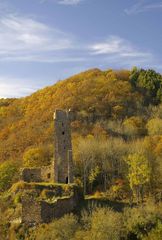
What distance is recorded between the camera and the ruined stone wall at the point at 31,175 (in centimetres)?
4975

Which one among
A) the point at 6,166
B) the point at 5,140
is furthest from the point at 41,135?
the point at 6,166

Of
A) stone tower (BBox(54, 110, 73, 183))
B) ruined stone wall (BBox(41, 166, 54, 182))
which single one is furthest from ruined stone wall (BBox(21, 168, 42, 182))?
stone tower (BBox(54, 110, 73, 183))

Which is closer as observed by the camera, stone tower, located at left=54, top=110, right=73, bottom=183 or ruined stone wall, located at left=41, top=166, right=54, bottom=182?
stone tower, located at left=54, top=110, right=73, bottom=183

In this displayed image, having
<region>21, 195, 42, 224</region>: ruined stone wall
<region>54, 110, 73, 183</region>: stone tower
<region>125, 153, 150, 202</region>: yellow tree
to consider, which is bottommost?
<region>21, 195, 42, 224</region>: ruined stone wall

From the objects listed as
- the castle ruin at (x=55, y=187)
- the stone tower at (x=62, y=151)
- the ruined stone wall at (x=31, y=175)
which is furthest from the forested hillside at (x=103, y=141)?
the stone tower at (x=62, y=151)

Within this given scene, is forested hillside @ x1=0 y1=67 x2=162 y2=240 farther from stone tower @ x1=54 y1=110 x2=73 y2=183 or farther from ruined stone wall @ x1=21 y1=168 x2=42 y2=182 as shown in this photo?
stone tower @ x1=54 y1=110 x2=73 y2=183

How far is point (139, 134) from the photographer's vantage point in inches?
3386

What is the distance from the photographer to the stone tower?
48.3 metres

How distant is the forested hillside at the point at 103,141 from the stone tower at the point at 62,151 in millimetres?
3609

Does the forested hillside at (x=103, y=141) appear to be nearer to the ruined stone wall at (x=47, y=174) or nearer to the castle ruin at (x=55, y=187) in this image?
the castle ruin at (x=55, y=187)

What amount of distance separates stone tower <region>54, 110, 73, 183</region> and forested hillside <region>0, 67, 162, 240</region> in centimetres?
361

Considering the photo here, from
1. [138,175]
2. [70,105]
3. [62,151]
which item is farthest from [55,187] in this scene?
[70,105]

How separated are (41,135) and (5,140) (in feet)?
33.9

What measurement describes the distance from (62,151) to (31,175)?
3.75 m
